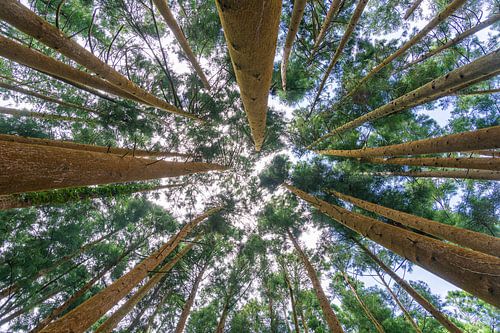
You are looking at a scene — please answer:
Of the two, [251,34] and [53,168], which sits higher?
[251,34]

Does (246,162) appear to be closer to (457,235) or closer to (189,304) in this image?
(189,304)

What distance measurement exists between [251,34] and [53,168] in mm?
2312

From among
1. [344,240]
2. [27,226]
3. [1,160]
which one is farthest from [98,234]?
[344,240]

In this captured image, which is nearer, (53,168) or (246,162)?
(53,168)

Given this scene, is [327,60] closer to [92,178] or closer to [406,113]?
[406,113]

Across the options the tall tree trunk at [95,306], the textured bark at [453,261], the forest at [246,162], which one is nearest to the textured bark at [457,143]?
the forest at [246,162]

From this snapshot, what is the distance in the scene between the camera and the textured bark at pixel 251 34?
155 centimetres

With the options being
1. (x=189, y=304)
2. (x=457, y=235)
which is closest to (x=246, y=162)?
(x=189, y=304)

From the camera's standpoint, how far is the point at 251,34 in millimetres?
1773

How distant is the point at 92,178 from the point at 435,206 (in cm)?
1251

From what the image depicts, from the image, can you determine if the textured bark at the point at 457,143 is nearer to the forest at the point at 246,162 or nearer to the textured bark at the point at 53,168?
the forest at the point at 246,162

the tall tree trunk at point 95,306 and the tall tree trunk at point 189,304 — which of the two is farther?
the tall tree trunk at point 189,304

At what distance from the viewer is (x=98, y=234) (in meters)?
A: 10.8

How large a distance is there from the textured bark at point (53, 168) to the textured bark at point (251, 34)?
209cm
